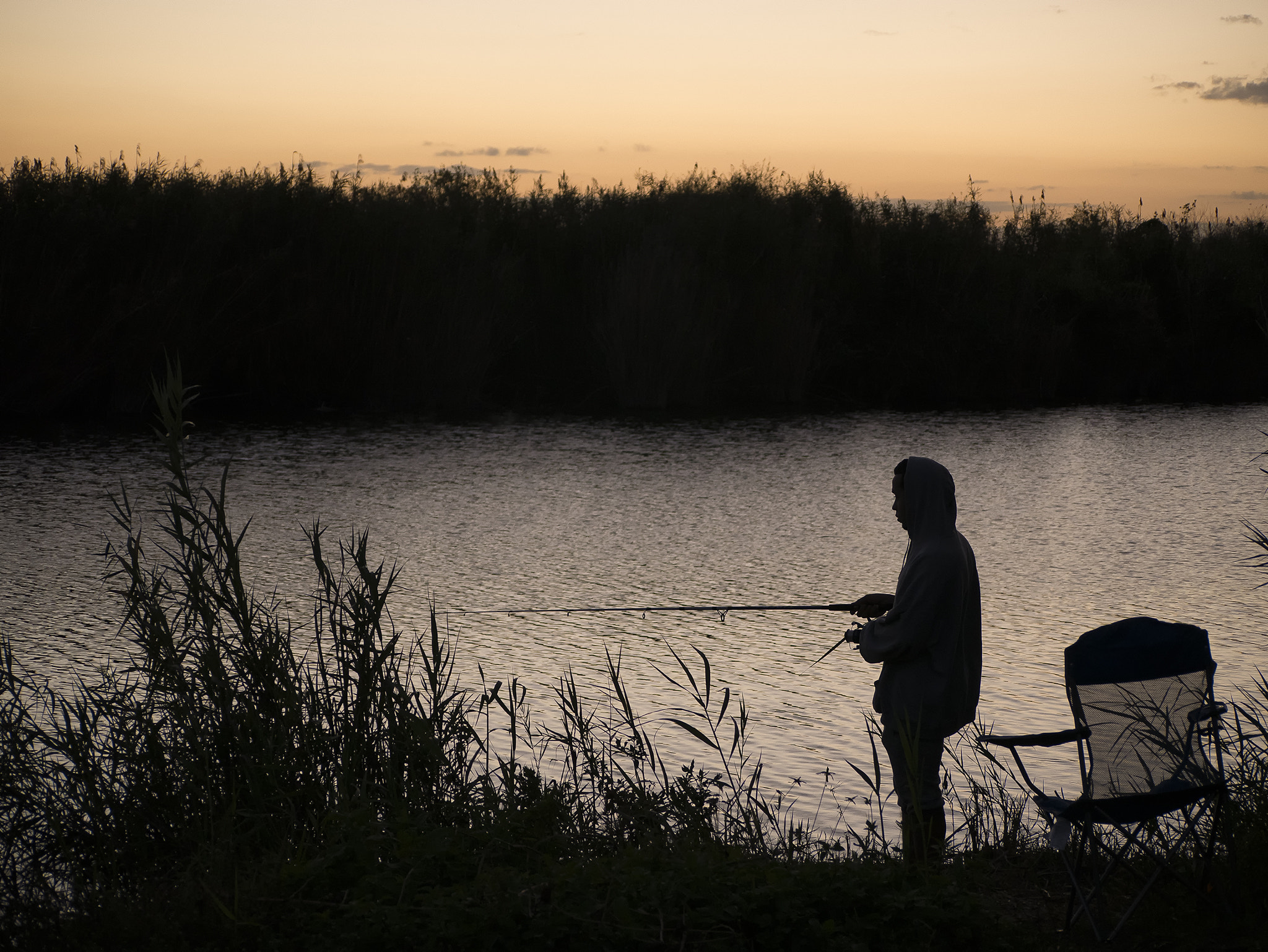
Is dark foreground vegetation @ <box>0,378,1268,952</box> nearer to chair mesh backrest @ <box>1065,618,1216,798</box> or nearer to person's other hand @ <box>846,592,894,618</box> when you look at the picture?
chair mesh backrest @ <box>1065,618,1216,798</box>

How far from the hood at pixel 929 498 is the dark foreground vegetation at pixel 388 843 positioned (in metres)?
0.83

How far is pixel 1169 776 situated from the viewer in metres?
3.74

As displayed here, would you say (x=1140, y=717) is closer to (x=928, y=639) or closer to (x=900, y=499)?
(x=928, y=639)

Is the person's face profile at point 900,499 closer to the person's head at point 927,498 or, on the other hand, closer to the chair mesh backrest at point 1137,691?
the person's head at point 927,498

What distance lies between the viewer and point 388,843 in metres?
3.73

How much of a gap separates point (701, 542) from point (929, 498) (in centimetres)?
920

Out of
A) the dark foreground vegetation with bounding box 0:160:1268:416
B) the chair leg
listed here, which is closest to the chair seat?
the chair leg

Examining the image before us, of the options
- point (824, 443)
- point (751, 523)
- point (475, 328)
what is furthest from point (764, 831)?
point (475, 328)

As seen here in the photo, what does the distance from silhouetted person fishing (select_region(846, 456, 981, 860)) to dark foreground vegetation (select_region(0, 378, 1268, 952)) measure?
0.67 feet

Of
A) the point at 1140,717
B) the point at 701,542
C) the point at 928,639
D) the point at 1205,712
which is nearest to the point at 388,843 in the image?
the point at 928,639

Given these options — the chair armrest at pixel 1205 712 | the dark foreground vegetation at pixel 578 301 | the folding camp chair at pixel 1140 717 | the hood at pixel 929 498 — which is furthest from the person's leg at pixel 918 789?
the dark foreground vegetation at pixel 578 301

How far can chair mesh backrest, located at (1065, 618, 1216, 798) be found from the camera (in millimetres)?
3760

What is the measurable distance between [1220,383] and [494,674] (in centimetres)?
3956

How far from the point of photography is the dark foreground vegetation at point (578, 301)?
26938mm
